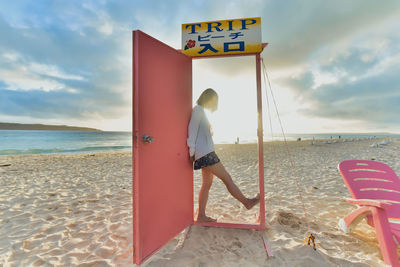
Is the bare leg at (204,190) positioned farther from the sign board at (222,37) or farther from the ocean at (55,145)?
the ocean at (55,145)

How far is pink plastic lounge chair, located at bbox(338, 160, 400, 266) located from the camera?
1818 mm

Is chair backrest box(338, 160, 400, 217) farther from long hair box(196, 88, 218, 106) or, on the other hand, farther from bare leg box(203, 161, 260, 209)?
long hair box(196, 88, 218, 106)

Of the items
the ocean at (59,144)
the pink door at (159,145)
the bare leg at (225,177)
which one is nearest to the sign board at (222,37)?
the pink door at (159,145)

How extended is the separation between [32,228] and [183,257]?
2.05 m

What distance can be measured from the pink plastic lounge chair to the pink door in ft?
6.18

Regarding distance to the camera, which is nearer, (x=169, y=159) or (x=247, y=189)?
(x=169, y=159)

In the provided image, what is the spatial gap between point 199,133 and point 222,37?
1215mm


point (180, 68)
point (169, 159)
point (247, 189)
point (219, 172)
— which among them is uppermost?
point (180, 68)

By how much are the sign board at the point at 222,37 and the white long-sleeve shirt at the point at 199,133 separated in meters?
0.74

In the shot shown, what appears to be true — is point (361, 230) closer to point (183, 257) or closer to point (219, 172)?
point (219, 172)

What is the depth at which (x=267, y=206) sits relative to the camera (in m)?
3.33

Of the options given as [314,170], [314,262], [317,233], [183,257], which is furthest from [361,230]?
[314,170]

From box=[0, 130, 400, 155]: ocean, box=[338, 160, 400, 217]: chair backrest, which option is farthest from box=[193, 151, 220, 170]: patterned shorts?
box=[0, 130, 400, 155]: ocean

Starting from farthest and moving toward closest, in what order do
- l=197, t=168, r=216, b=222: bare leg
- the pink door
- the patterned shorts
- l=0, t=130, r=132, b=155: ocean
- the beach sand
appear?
l=0, t=130, r=132, b=155: ocean < l=197, t=168, r=216, b=222: bare leg < the patterned shorts < the beach sand < the pink door
